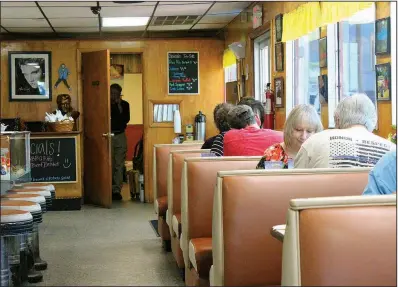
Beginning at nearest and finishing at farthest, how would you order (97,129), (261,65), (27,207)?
(27,207) < (261,65) < (97,129)

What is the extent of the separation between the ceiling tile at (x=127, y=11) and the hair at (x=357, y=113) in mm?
4355

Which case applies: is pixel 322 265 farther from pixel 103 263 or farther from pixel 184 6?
pixel 184 6

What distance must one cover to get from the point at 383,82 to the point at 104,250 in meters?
2.65

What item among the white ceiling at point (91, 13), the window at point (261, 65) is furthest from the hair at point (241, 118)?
the white ceiling at point (91, 13)

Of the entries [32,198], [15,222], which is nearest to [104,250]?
[32,198]

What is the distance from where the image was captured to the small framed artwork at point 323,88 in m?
4.89

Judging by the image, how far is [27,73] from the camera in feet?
28.2

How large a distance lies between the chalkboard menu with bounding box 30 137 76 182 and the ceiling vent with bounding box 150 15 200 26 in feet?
5.96

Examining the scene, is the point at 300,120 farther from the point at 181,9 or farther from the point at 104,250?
the point at 181,9

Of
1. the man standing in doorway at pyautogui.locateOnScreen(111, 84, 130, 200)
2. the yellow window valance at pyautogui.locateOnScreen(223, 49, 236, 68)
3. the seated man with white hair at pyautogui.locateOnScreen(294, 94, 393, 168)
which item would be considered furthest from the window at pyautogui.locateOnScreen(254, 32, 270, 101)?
the seated man with white hair at pyautogui.locateOnScreen(294, 94, 393, 168)

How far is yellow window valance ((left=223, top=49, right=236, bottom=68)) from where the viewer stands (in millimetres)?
8109

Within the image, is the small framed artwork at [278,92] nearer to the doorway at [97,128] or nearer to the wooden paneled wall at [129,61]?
the doorway at [97,128]

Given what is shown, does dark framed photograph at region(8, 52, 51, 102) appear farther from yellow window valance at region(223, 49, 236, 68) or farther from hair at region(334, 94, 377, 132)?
hair at region(334, 94, 377, 132)

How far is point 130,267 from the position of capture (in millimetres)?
4625
